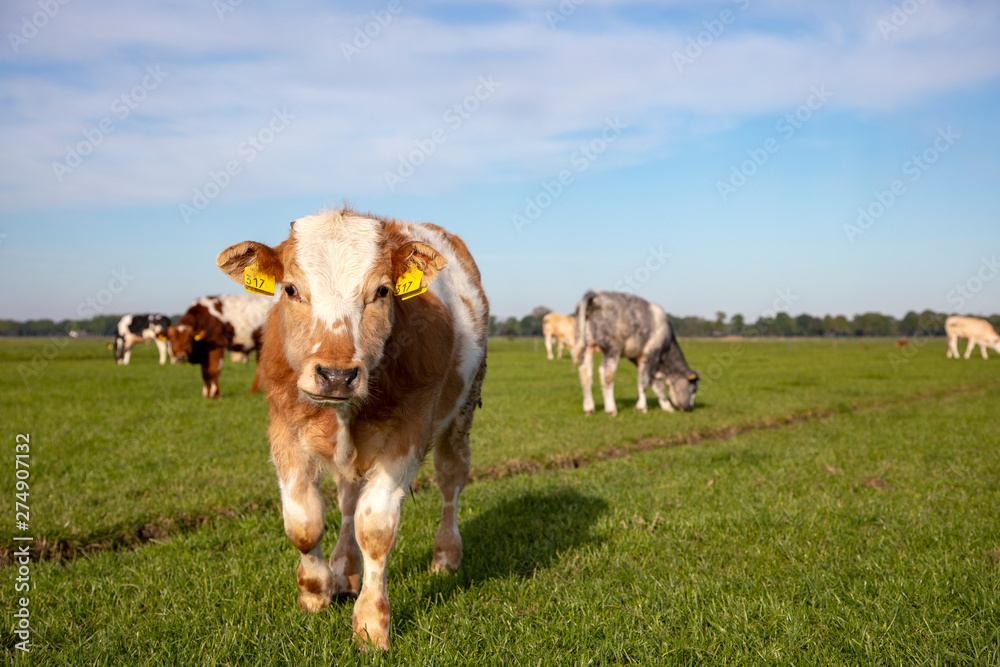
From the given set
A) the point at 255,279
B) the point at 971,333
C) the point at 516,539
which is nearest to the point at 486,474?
the point at 516,539

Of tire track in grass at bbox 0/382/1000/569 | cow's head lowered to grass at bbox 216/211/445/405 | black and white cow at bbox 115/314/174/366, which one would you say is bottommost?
tire track in grass at bbox 0/382/1000/569

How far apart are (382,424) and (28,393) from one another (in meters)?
16.5

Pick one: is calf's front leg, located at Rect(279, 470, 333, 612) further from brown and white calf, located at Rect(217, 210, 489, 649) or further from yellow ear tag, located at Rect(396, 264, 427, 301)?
yellow ear tag, located at Rect(396, 264, 427, 301)

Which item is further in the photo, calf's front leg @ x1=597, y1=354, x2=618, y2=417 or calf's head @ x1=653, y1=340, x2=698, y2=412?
calf's head @ x1=653, y1=340, x2=698, y2=412

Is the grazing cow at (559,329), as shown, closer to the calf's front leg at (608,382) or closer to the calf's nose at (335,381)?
the calf's front leg at (608,382)

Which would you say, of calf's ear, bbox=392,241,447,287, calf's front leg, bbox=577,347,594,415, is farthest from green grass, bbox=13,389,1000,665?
calf's front leg, bbox=577,347,594,415

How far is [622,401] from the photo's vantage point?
17812 mm

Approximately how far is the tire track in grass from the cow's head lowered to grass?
10.3ft

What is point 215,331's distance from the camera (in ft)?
59.7

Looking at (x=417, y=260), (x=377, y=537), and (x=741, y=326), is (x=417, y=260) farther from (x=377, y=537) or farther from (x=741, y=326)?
(x=741, y=326)

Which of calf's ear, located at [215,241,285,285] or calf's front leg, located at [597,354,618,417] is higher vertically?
calf's ear, located at [215,241,285,285]

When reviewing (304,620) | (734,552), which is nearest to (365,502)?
(304,620)

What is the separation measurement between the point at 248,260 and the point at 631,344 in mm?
12812

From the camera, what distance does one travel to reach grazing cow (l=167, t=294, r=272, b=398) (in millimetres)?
16766
